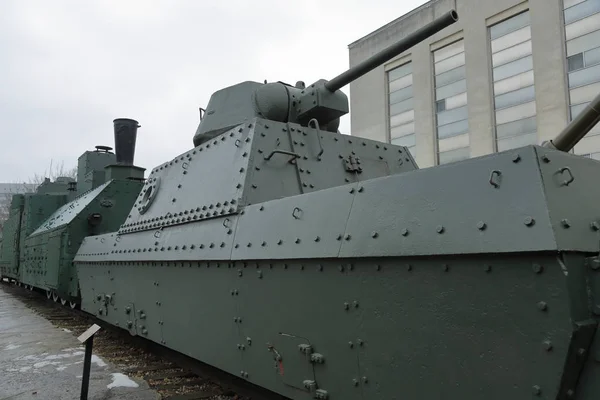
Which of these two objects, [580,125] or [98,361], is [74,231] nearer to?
[98,361]

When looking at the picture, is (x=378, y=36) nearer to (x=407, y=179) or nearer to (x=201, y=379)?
(x=201, y=379)

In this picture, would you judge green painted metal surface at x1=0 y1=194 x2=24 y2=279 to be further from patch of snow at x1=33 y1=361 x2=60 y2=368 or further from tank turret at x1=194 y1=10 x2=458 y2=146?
tank turret at x1=194 y1=10 x2=458 y2=146

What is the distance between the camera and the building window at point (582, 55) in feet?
50.0

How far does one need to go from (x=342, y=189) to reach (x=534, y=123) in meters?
15.9

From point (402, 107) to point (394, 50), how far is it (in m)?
17.7

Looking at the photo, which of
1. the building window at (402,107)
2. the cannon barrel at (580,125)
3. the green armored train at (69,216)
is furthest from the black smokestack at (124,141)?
the building window at (402,107)

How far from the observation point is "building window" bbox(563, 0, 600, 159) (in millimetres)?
15234

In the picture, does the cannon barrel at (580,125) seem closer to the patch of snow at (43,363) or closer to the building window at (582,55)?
the patch of snow at (43,363)

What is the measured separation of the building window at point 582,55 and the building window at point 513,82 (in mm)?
1253

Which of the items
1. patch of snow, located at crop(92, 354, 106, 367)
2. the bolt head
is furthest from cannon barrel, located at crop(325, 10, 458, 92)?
patch of snow, located at crop(92, 354, 106, 367)

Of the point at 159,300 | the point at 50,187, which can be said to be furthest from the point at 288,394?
the point at 50,187

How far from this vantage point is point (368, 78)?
22.9 metres

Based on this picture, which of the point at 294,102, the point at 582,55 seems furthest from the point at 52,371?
the point at 582,55

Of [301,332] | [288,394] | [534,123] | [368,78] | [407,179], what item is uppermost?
[368,78]
